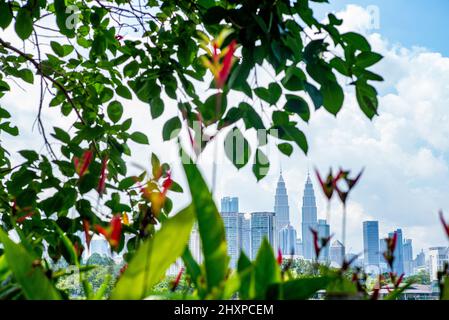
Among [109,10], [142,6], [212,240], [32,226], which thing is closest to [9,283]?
[212,240]

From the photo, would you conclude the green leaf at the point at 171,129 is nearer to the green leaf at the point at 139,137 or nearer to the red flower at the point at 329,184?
the green leaf at the point at 139,137

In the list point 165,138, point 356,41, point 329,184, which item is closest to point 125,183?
point 165,138

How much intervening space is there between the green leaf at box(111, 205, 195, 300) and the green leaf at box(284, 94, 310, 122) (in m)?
0.48

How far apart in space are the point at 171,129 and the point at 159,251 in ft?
2.01

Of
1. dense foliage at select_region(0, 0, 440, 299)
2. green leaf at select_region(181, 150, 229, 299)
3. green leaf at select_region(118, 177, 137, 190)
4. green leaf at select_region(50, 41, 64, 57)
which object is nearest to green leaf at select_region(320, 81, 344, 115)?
dense foliage at select_region(0, 0, 440, 299)

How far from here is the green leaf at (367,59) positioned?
0.84m

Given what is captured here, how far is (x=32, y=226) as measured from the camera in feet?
3.49

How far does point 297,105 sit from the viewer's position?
833 mm

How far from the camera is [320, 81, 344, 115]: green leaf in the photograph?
0.82 m

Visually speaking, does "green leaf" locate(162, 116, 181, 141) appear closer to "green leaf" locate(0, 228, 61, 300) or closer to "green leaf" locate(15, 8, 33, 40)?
"green leaf" locate(15, 8, 33, 40)

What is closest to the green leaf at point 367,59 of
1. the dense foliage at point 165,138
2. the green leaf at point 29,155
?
the dense foliage at point 165,138

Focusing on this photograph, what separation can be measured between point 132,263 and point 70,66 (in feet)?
4.86

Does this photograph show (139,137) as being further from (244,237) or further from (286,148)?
(244,237)
